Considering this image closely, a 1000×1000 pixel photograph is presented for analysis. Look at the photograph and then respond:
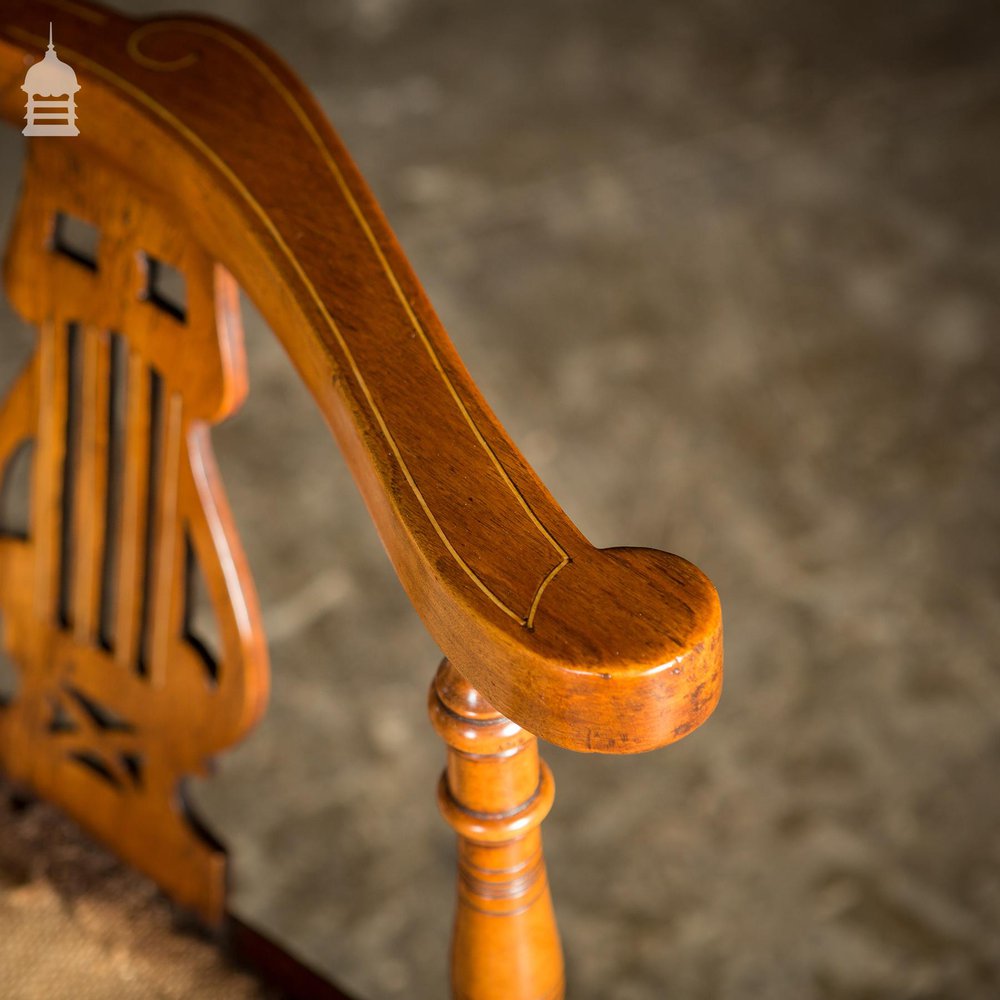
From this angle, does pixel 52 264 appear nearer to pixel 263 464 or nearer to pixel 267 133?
pixel 267 133

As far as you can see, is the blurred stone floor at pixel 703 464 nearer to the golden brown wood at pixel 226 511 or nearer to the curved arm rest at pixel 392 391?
the golden brown wood at pixel 226 511

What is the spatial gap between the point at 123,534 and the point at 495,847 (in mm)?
347

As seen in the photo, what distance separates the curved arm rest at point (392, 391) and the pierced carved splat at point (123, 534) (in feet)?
0.19

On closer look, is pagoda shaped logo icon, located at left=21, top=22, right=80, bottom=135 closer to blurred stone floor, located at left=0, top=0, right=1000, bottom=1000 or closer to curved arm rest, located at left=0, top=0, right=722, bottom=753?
curved arm rest, located at left=0, top=0, right=722, bottom=753

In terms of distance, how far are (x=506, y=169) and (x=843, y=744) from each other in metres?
1.98

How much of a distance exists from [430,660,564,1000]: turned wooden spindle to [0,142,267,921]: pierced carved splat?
21 cm

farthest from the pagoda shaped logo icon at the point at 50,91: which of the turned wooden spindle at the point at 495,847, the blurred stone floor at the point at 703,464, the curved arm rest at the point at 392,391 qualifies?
the blurred stone floor at the point at 703,464

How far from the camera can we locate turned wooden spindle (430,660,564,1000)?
62cm

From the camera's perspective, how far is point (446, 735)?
2.03 ft

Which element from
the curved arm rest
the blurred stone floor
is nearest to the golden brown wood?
the curved arm rest

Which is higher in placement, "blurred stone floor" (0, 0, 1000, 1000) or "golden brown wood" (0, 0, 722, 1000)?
"golden brown wood" (0, 0, 722, 1000)

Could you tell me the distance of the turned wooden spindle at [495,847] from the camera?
0.62 metres

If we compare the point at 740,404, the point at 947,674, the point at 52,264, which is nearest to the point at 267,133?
the point at 52,264

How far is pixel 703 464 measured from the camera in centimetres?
249
